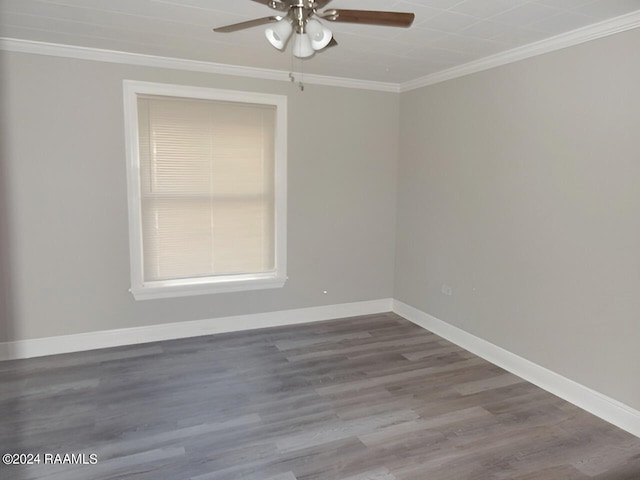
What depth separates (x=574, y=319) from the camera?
9.64 ft

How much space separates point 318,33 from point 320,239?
269 centimetres

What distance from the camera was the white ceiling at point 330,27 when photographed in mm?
2455

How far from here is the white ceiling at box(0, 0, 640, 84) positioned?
8.05 feet

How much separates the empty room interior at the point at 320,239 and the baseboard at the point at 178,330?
2 centimetres

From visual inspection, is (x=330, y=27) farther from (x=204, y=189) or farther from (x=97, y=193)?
(x=97, y=193)

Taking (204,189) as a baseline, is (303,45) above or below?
above

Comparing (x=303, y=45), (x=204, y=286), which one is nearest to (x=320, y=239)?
(x=204, y=286)

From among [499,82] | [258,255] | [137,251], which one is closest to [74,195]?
[137,251]

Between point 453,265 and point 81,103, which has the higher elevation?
point 81,103

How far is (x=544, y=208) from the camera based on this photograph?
3.11 m

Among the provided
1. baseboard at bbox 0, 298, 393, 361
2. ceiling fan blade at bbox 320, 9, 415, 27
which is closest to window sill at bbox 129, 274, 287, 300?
baseboard at bbox 0, 298, 393, 361

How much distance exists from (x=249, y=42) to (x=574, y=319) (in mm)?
3065

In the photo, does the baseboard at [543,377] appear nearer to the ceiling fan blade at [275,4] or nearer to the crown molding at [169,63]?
the crown molding at [169,63]

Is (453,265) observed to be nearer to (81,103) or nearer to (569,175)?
(569,175)
